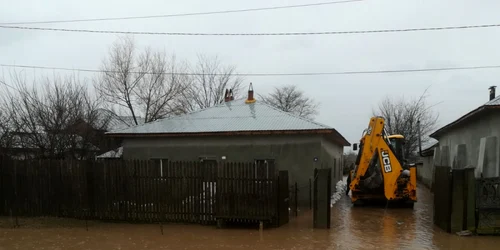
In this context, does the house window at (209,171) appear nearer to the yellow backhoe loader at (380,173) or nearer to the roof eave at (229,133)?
the roof eave at (229,133)

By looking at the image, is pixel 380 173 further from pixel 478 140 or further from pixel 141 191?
pixel 141 191

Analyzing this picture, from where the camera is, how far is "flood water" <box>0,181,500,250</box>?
9.66m

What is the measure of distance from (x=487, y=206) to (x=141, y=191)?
955 centimetres

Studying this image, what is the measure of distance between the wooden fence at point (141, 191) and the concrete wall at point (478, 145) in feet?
24.8

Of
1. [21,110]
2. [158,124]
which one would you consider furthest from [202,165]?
[21,110]

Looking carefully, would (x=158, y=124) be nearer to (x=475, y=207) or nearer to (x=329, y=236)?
(x=329, y=236)

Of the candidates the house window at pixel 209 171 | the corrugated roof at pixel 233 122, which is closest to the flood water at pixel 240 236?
the house window at pixel 209 171

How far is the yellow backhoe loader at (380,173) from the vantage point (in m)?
15.0

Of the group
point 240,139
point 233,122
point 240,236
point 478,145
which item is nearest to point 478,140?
point 478,145

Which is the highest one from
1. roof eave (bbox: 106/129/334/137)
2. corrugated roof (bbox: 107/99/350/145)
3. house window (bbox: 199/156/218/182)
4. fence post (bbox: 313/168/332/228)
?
corrugated roof (bbox: 107/99/350/145)

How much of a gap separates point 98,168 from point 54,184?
5.28 feet

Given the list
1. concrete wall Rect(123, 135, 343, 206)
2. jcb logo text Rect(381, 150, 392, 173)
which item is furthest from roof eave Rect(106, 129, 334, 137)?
jcb logo text Rect(381, 150, 392, 173)

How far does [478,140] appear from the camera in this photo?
16594mm

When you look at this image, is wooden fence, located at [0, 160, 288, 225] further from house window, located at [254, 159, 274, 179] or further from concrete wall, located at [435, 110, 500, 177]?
concrete wall, located at [435, 110, 500, 177]
